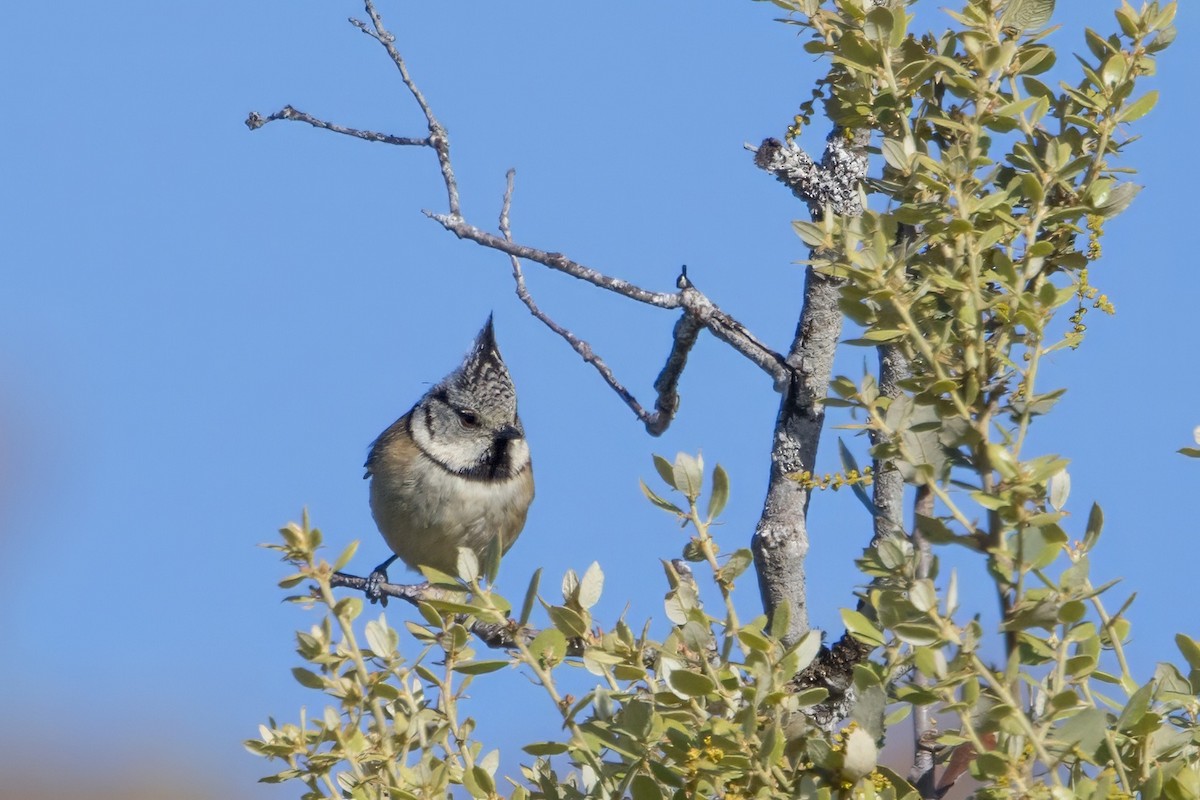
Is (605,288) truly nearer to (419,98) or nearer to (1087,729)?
(419,98)

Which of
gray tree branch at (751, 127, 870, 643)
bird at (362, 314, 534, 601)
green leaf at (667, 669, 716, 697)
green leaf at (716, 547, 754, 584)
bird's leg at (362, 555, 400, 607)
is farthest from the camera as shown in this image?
bird at (362, 314, 534, 601)

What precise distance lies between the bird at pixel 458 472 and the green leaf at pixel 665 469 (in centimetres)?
382

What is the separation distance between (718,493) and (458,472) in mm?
4037

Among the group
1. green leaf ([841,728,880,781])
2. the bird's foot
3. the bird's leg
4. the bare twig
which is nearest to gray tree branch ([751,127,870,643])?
the bare twig

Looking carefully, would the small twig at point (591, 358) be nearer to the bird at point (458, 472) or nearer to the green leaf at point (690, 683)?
the green leaf at point (690, 683)

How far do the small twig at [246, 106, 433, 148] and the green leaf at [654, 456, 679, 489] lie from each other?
1509mm

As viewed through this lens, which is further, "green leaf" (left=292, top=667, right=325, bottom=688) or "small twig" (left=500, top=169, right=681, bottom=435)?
"small twig" (left=500, top=169, right=681, bottom=435)

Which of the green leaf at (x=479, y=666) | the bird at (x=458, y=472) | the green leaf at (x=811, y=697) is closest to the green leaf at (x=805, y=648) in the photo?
the green leaf at (x=811, y=697)

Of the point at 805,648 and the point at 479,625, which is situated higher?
the point at 479,625

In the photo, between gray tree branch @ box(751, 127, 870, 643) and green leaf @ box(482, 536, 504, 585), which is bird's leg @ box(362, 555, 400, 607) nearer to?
gray tree branch @ box(751, 127, 870, 643)

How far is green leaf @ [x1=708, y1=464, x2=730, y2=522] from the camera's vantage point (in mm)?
1614

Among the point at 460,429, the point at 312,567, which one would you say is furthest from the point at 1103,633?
the point at 460,429

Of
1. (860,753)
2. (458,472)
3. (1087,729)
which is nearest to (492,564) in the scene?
(860,753)

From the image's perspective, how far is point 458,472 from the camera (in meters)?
5.59
